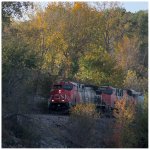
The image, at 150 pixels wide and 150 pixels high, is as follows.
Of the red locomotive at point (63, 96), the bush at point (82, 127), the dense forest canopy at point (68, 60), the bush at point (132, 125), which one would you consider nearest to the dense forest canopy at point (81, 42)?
the dense forest canopy at point (68, 60)

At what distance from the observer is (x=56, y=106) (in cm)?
3138

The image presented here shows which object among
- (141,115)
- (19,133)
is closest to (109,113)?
(141,115)

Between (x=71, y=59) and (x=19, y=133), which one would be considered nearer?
(x=19, y=133)

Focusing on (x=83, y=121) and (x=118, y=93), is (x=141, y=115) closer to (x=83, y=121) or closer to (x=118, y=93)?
(x=83, y=121)

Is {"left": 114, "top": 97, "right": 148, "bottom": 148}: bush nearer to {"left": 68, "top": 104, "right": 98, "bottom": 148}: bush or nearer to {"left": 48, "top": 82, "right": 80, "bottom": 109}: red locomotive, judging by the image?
{"left": 68, "top": 104, "right": 98, "bottom": 148}: bush

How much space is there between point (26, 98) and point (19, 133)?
2027 mm

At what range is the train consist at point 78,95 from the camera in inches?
1230

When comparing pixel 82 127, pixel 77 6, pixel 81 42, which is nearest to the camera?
pixel 82 127

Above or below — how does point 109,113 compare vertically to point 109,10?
below

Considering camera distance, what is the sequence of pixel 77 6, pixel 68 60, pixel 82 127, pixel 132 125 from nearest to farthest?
1. pixel 132 125
2. pixel 82 127
3. pixel 68 60
4. pixel 77 6

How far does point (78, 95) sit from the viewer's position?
3203cm

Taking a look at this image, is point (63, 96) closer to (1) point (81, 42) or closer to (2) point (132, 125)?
(2) point (132, 125)

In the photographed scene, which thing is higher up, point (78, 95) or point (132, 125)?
point (78, 95)

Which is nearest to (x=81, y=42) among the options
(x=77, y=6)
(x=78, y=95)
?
(x=77, y=6)
